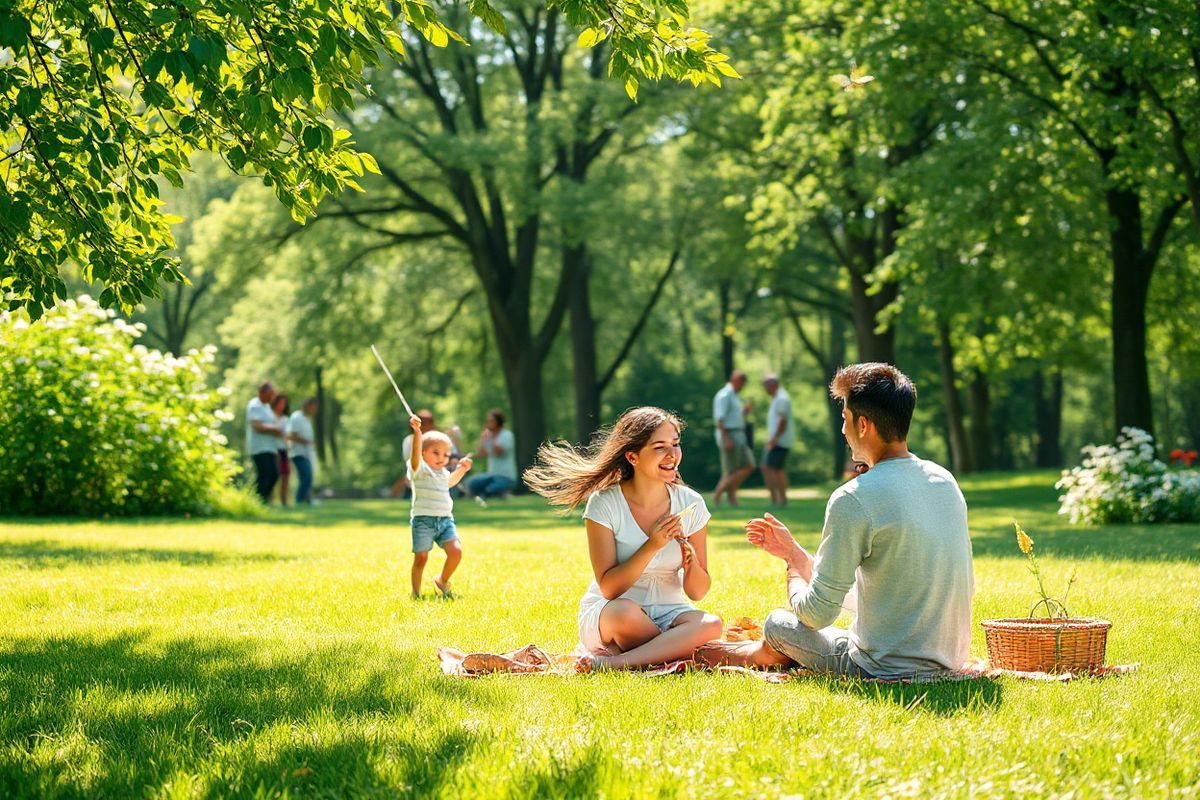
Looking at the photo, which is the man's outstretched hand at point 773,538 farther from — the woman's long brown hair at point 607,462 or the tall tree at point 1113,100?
the tall tree at point 1113,100

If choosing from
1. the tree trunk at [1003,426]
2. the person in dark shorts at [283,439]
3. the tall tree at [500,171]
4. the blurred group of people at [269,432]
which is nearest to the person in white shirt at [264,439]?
the blurred group of people at [269,432]

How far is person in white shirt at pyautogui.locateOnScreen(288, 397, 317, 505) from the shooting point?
2261 centimetres

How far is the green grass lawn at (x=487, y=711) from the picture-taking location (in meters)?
4.05

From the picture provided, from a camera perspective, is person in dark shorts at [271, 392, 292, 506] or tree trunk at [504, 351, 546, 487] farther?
tree trunk at [504, 351, 546, 487]

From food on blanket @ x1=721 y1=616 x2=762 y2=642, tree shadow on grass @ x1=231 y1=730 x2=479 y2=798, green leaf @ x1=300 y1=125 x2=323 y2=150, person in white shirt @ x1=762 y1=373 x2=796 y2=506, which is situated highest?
green leaf @ x1=300 y1=125 x2=323 y2=150

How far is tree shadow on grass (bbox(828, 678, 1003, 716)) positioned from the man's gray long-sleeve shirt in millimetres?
180

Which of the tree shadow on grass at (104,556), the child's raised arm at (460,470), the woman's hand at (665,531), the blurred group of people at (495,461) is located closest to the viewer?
the woman's hand at (665,531)

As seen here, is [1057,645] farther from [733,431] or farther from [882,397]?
[733,431]

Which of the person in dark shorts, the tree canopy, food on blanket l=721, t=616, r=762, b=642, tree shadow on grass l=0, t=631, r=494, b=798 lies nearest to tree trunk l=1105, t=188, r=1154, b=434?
the person in dark shorts

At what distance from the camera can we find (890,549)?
5387 millimetres

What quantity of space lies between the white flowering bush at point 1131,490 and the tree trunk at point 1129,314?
4714mm

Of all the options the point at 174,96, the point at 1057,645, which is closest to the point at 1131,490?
the point at 1057,645

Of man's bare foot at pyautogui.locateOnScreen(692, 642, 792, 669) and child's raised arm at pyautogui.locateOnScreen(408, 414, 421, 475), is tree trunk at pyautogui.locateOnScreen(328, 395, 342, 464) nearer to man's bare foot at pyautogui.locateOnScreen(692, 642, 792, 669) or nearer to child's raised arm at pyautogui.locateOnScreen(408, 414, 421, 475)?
child's raised arm at pyautogui.locateOnScreen(408, 414, 421, 475)

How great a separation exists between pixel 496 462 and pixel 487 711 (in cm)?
1986
